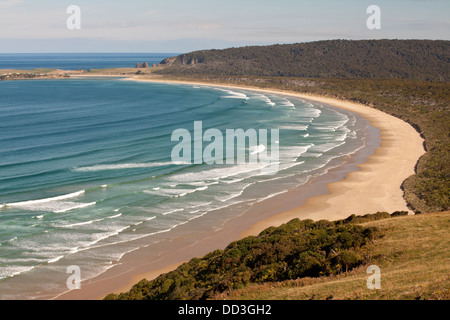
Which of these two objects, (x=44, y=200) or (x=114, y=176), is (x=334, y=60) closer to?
(x=114, y=176)

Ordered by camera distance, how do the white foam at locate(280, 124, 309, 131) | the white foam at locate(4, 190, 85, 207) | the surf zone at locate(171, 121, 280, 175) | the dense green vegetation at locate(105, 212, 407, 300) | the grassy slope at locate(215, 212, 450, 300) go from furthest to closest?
the white foam at locate(280, 124, 309, 131)
the surf zone at locate(171, 121, 280, 175)
the white foam at locate(4, 190, 85, 207)
the dense green vegetation at locate(105, 212, 407, 300)
the grassy slope at locate(215, 212, 450, 300)

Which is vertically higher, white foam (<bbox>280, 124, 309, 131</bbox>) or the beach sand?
white foam (<bbox>280, 124, 309, 131</bbox>)

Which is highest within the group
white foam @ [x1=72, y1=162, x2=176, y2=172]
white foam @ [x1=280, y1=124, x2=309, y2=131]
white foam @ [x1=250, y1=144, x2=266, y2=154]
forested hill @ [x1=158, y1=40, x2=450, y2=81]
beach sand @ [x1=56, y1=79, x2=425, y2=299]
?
forested hill @ [x1=158, y1=40, x2=450, y2=81]

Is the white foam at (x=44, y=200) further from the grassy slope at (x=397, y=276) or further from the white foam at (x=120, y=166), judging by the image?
the grassy slope at (x=397, y=276)

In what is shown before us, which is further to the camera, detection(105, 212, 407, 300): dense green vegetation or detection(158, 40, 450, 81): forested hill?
detection(158, 40, 450, 81): forested hill

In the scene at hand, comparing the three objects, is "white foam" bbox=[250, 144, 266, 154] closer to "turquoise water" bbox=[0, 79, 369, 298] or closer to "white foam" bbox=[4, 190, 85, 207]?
"turquoise water" bbox=[0, 79, 369, 298]

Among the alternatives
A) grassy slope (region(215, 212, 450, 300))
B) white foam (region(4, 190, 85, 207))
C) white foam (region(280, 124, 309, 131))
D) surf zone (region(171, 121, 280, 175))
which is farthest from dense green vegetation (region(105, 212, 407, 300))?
white foam (region(280, 124, 309, 131))
